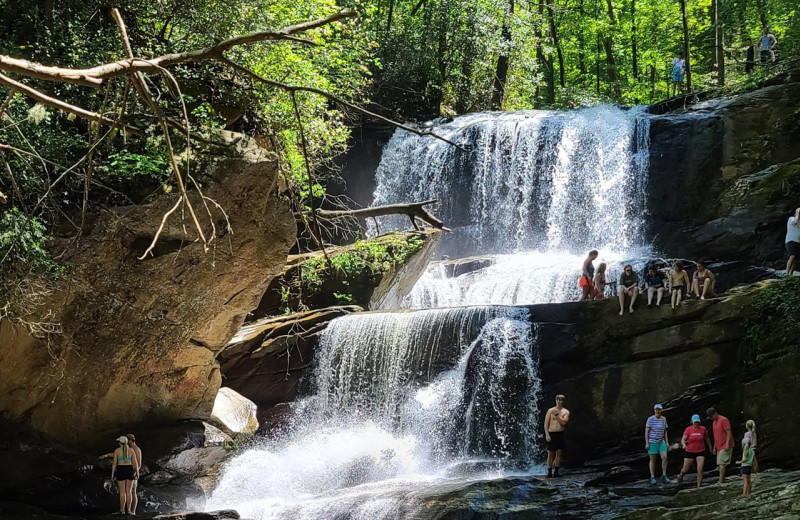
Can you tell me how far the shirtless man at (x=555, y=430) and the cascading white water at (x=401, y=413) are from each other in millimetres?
1526

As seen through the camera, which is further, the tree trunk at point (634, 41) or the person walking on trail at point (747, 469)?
the tree trunk at point (634, 41)

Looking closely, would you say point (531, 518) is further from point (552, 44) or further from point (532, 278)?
point (552, 44)

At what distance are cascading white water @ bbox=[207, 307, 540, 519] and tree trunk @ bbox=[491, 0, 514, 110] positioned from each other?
1646cm

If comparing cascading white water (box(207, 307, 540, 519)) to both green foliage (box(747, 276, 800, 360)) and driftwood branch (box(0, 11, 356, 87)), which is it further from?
driftwood branch (box(0, 11, 356, 87))

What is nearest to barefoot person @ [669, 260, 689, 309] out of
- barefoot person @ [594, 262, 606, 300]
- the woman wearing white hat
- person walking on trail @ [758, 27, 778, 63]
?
barefoot person @ [594, 262, 606, 300]

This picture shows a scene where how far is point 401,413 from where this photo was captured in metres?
14.8

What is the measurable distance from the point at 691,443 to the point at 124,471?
8060 mm

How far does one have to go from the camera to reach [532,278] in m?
18.0

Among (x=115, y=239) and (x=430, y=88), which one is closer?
(x=115, y=239)

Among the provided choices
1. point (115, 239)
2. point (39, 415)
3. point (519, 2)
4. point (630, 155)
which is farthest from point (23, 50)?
point (519, 2)

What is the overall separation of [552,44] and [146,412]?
29061mm

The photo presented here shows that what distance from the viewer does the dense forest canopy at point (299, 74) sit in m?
8.73

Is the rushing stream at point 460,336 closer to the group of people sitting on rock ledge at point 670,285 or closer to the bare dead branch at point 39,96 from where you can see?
the group of people sitting on rock ledge at point 670,285

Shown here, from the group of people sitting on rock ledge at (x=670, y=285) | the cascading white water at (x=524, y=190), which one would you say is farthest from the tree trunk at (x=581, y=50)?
the group of people sitting on rock ledge at (x=670, y=285)
